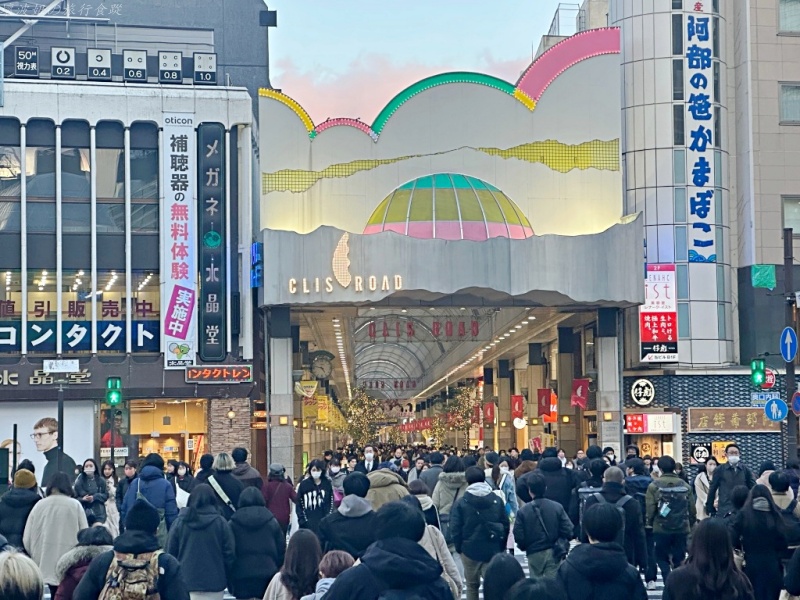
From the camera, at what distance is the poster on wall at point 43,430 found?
38.6 m

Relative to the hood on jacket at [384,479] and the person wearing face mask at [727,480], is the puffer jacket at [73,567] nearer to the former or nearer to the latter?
the hood on jacket at [384,479]

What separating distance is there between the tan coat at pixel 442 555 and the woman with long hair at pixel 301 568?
1865 mm

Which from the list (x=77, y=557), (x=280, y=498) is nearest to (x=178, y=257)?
(x=280, y=498)

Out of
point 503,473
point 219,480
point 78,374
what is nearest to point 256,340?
point 78,374

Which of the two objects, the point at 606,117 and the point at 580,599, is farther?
the point at 606,117

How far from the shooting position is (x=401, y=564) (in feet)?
23.4

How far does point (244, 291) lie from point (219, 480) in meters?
25.3

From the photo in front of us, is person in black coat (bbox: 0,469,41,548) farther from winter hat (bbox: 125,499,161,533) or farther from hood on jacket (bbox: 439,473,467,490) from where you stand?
winter hat (bbox: 125,499,161,533)

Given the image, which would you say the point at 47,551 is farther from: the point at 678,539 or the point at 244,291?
the point at 244,291

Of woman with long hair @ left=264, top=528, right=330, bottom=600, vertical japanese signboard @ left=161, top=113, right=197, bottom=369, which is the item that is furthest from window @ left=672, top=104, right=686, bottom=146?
woman with long hair @ left=264, top=528, right=330, bottom=600

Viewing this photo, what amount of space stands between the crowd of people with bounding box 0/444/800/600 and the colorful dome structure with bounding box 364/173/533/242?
2014 centimetres

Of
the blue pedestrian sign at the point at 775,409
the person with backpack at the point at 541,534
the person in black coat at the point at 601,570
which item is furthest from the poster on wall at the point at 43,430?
the person in black coat at the point at 601,570

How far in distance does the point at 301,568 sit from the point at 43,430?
31.7 metres

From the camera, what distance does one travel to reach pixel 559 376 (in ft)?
157
